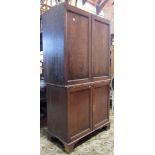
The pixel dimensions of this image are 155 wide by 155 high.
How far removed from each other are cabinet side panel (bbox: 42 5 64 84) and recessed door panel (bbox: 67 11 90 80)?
3.7 inches

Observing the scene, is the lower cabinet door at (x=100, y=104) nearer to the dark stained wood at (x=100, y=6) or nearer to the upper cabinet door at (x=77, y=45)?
the upper cabinet door at (x=77, y=45)

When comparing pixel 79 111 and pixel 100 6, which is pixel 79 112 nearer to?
pixel 79 111

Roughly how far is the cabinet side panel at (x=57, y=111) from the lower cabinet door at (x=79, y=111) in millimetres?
67

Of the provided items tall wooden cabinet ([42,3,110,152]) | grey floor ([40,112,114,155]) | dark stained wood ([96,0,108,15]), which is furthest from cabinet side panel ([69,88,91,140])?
dark stained wood ([96,0,108,15])

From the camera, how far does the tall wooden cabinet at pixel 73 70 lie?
2.17 metres

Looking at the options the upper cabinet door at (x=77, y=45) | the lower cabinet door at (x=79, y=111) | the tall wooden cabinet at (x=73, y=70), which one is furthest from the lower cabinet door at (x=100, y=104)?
the upper cabinet door at (x=77, y=45)

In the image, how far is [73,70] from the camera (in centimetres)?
223

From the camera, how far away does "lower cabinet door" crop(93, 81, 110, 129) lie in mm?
2633

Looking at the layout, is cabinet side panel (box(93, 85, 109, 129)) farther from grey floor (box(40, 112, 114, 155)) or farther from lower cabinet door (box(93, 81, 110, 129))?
grey floor (box(40, 112, 114, 155))
